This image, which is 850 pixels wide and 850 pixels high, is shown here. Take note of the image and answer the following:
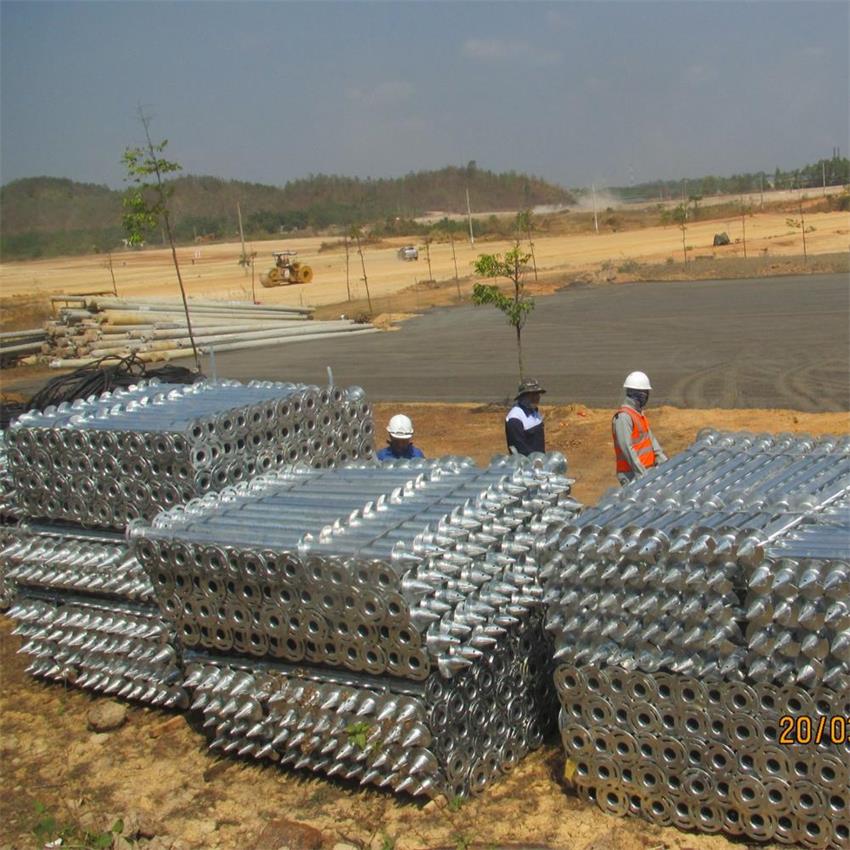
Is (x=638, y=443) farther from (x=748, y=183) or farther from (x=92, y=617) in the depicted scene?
(x=748, y=183)

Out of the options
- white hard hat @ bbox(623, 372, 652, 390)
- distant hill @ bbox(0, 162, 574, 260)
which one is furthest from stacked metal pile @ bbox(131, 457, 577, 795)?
distant hill @ bbox(0, 162, 574, 260)

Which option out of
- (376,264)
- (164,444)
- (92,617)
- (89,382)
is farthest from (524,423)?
(376,264)

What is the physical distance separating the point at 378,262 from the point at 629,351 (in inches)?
1571

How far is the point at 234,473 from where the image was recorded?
26.2ft

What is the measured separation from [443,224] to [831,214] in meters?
36.2

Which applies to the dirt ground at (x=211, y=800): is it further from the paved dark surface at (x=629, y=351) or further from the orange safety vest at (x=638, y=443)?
the paved dark surface at (x=629, y=351)

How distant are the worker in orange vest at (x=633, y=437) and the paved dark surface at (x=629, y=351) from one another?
8.70 metres

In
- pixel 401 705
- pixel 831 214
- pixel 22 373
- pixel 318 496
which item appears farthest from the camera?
pixel 831 214

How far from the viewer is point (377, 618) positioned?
5688 millimetres

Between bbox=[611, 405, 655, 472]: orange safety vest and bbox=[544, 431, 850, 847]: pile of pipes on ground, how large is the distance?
2.17m

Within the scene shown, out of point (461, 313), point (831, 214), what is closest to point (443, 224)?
point (831, 214)

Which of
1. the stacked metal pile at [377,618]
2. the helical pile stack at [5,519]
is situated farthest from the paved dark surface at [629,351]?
the stacked metal pile at [377,618]

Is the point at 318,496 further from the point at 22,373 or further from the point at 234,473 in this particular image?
the point at 22,373

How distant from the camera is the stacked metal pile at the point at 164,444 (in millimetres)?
7777
